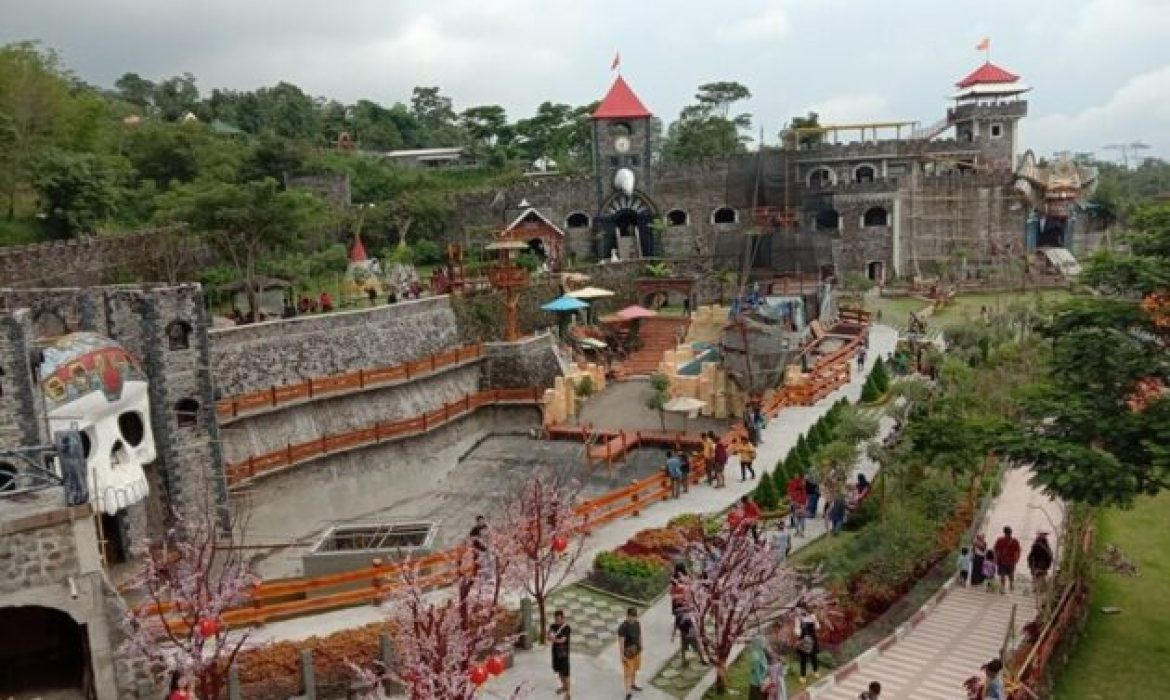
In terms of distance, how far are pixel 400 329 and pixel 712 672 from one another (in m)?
19.5

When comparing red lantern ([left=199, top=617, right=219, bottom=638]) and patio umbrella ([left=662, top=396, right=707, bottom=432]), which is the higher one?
red lantern ([left=199, top=617, right=219, bottom=638])

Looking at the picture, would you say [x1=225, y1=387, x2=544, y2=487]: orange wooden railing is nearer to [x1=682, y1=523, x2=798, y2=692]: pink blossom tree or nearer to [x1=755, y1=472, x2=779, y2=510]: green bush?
[x1=755, y1=472, x2=779, y2=510]: green bush

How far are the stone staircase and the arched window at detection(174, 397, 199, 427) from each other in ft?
49.0

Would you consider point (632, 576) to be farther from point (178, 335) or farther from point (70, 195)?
point (70, 195)

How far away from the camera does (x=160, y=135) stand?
44500 millimetres

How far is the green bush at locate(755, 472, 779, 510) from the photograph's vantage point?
19781 mm

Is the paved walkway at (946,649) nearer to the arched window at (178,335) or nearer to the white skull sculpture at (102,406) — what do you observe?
the white skull sculpture at (102,406)

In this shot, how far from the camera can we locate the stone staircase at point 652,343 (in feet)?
111

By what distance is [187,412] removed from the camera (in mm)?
21844

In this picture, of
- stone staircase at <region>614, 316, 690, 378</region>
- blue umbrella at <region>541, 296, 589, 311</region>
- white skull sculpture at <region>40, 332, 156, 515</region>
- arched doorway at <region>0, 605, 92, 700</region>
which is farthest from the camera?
blue umbrella at <region>541, 296, 589, 311</region>

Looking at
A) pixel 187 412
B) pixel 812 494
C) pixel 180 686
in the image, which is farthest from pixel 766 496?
pixel 187 412

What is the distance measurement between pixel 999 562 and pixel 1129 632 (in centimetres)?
202

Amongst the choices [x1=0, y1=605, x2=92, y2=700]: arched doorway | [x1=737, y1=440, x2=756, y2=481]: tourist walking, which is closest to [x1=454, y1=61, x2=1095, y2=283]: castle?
[x1=737, y1=440, x2=756, y2=481]: tourist walking

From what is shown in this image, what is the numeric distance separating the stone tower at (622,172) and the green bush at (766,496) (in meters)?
30.8
